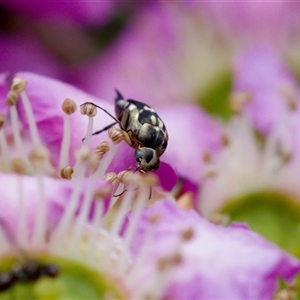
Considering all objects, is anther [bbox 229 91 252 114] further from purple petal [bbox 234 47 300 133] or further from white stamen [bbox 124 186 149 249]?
white stamen [bbox 124 186 149 249]

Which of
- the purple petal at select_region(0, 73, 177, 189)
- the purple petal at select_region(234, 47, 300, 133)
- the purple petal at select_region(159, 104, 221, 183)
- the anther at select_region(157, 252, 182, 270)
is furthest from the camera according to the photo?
the purple petal at select_region(234, 47, 300, 133)

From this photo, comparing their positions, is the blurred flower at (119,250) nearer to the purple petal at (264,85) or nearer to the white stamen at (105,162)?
the white stamen at (105,162)

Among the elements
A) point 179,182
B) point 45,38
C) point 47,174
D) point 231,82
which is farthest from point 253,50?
point 47,174

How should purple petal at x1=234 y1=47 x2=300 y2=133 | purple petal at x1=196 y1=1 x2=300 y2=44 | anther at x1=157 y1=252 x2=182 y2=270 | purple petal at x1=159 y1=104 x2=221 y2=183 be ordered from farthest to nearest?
1. purple petal at x1=196 y1=1 x2=300 y2=44
2. purple petal at x1=234 y1=47 x2=300 y2=133
3. purple petal at x1=159 y1=104 x2=221 y2=183
4. anther at x1=157 y1=252 x2=182 y2=270

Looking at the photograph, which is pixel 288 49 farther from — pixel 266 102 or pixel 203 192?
pixel 203 192

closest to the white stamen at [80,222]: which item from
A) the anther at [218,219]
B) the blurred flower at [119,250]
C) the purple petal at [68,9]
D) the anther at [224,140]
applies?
the blurred flower at [119,250]

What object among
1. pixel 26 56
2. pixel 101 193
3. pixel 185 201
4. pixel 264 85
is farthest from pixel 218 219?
pixel 26 56

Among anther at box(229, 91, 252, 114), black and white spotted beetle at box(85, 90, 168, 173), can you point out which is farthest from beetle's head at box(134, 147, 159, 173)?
anther at box(229, 91, 252, 114)
